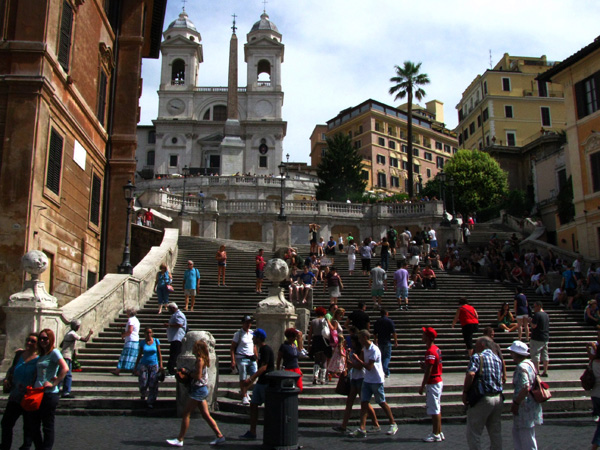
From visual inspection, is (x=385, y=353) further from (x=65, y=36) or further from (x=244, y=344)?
(x=65, y=36)

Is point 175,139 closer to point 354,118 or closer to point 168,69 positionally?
point 168,69

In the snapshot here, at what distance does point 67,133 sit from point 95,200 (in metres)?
3.75

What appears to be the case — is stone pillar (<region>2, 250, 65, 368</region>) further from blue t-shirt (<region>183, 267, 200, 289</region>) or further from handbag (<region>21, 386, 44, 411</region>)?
handbag (<region>21, 386, 44, 411</region>)

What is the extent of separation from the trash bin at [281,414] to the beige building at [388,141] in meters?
72.6

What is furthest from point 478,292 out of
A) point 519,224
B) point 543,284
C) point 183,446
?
point 519,224

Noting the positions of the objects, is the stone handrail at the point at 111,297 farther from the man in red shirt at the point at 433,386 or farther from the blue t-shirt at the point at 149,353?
the man in red shirt at the point at 433,386

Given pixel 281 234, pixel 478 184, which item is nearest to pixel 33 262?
pixel 281 234

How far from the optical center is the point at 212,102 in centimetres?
8475

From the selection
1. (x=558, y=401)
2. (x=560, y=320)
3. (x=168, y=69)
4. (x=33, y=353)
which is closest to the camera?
(x=33, y=353)

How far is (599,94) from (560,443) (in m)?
22.1

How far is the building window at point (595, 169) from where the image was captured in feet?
85.1

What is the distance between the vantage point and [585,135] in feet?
88.1

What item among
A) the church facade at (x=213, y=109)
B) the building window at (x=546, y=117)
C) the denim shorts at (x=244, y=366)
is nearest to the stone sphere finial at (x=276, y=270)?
the denim shorts at (x=244, y=366)

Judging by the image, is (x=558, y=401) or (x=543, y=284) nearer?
(x=558, y=401)
